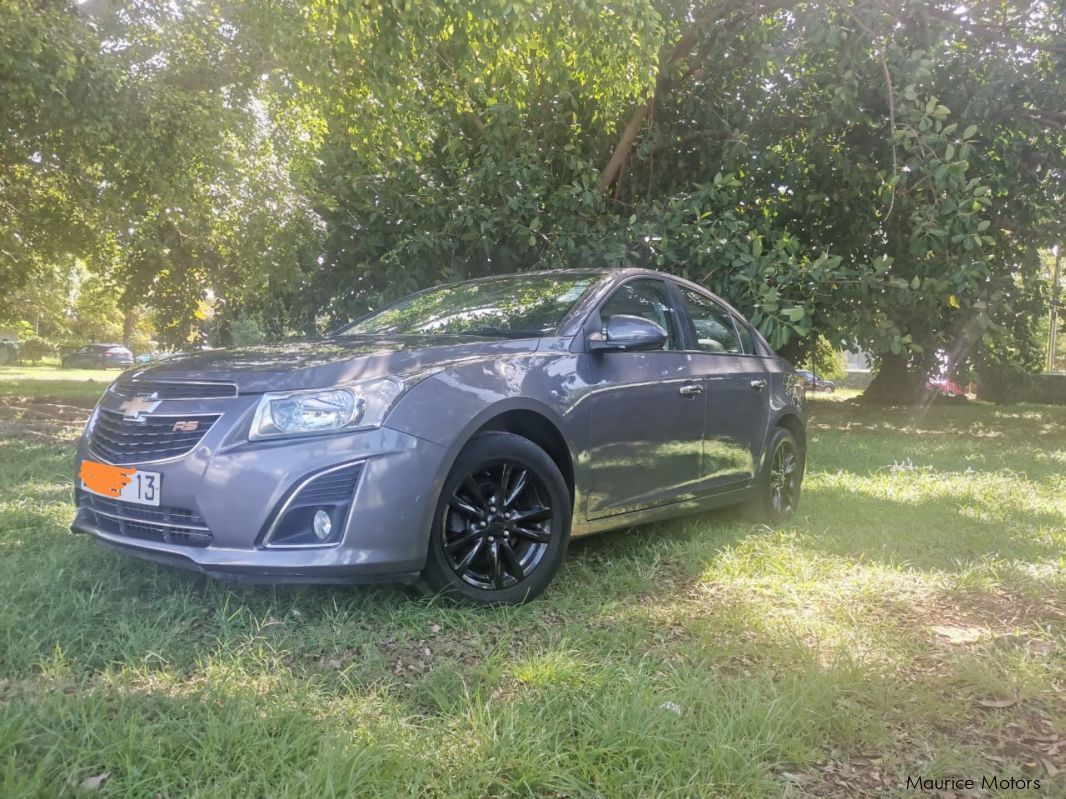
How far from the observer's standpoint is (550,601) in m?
3.47

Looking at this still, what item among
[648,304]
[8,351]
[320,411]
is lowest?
[8,351]

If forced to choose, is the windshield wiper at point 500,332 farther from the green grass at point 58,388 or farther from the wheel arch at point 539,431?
the green grass at point 58,388

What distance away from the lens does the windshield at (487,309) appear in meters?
3.90

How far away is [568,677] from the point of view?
2.60m

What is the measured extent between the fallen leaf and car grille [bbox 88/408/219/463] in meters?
1.24

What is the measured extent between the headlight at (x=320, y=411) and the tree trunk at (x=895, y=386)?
712 inches

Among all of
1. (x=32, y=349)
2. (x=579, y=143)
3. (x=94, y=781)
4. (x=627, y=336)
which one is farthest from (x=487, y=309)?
(x=32, y=349)

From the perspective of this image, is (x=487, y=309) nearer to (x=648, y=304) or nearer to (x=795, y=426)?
(x=648, y=304)

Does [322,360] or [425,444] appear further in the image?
[322,360]

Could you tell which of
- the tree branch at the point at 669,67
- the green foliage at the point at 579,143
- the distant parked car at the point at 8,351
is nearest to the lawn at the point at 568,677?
the green foliage at the point at 579,143

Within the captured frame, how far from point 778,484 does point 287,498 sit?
3.45 m

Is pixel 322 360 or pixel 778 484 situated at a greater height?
pixel 322 360

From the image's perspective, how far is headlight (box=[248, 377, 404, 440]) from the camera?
2906mm

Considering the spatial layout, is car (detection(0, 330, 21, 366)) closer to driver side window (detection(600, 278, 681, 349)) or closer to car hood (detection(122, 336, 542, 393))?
car hood (detection(122, 336, 542, 393))
